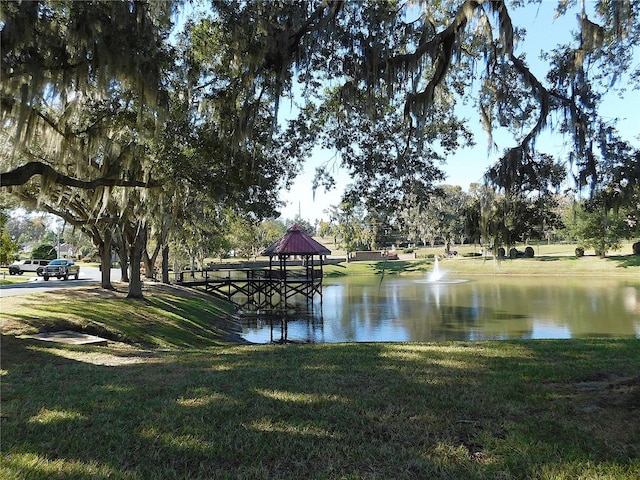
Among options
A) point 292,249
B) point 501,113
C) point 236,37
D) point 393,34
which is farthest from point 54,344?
point 292,249

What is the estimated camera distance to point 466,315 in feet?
72.0

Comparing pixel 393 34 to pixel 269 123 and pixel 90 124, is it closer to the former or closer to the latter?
pixel 269 123

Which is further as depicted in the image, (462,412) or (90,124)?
(90,124)

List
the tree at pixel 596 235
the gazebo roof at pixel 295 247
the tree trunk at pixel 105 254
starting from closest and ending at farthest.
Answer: the tree trunk at pixel 105 254 → the gazebo roof at pixel 295 247 → the tree at pixel 596 235

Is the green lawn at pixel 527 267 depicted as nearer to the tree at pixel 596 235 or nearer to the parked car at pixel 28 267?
the tree at pixel 596 235

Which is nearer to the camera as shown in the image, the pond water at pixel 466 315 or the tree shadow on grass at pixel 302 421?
the tree shadow on grass at pixel 302 421

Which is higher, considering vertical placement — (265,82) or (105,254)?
(265,82)

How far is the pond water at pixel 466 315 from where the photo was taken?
55.4 feet

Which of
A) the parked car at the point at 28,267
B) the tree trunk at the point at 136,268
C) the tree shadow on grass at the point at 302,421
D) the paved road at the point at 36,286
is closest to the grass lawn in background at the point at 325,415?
the tree shadow on grass at the point at 302,421

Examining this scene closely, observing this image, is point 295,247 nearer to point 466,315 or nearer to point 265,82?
point 466,315

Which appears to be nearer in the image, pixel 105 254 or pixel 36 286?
pixel 105 254

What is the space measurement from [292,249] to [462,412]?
23.9 metres

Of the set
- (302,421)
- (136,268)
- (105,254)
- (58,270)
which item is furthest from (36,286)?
(302,421)

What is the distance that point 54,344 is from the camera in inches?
298
